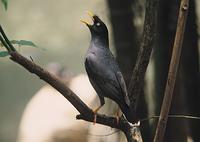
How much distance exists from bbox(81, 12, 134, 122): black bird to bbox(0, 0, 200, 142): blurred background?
0.11 meters

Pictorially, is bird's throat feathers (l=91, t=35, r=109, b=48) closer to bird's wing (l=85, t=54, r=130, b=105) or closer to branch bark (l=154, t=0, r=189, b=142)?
bird's wing (l=85, t=54, r=130, b=105)

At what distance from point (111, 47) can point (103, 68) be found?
1320 mm

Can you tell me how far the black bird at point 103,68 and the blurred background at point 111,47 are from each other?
0.11m

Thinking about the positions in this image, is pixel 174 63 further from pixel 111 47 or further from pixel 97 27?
pixel 111 47

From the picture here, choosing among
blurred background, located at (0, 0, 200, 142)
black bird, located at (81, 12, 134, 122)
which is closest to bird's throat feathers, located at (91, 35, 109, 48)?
black bird, located at (81, 12, 134, 122)

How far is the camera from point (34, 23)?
415 centimetres

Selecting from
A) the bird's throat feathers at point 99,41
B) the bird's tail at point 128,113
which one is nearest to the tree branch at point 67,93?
the bird's tail at point 128,113

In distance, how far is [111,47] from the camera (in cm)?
266

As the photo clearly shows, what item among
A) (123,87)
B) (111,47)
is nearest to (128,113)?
(123,87)

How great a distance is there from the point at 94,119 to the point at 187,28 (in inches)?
35.8

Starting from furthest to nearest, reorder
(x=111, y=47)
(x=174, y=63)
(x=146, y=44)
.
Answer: (x=111, y=47) < (x=146, y=44) < (x=174, y=63)

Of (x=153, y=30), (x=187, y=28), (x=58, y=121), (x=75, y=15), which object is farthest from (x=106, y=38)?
(x=75, y=15)

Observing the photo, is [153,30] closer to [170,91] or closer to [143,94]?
[170,91]

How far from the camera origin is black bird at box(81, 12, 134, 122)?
130 centimetres
